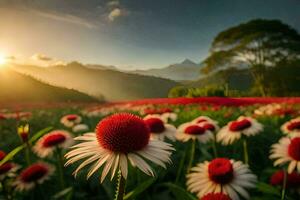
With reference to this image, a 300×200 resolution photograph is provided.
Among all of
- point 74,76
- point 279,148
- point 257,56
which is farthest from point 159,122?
point 74,76

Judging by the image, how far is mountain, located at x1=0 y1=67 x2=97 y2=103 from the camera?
865 inches

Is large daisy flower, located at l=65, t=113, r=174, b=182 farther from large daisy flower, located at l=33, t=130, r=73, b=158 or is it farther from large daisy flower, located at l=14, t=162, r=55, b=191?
large daisy flower, located at l=33, t=130, r=73, b=158

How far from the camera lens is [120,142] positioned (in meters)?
1.31

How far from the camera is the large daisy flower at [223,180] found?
1853mm

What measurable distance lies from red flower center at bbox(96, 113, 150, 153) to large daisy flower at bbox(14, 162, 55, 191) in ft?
3.85

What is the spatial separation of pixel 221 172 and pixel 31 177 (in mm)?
1210

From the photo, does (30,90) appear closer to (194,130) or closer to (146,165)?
(194,130)

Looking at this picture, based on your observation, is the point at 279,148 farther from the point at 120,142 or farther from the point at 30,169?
the point at 30,169

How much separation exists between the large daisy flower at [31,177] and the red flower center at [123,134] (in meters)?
1.17

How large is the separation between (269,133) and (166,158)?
3.00 meters

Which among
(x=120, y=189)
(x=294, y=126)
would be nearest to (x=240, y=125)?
(x=294, y=126)

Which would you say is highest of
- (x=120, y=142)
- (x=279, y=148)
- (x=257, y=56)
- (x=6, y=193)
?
(x=257, y=56)

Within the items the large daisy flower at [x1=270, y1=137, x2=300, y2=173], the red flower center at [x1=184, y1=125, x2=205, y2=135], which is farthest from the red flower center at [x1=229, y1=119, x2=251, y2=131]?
the large daisy flower at [x1=270, y1=137, x2=300, y2=173]

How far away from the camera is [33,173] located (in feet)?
7.89
